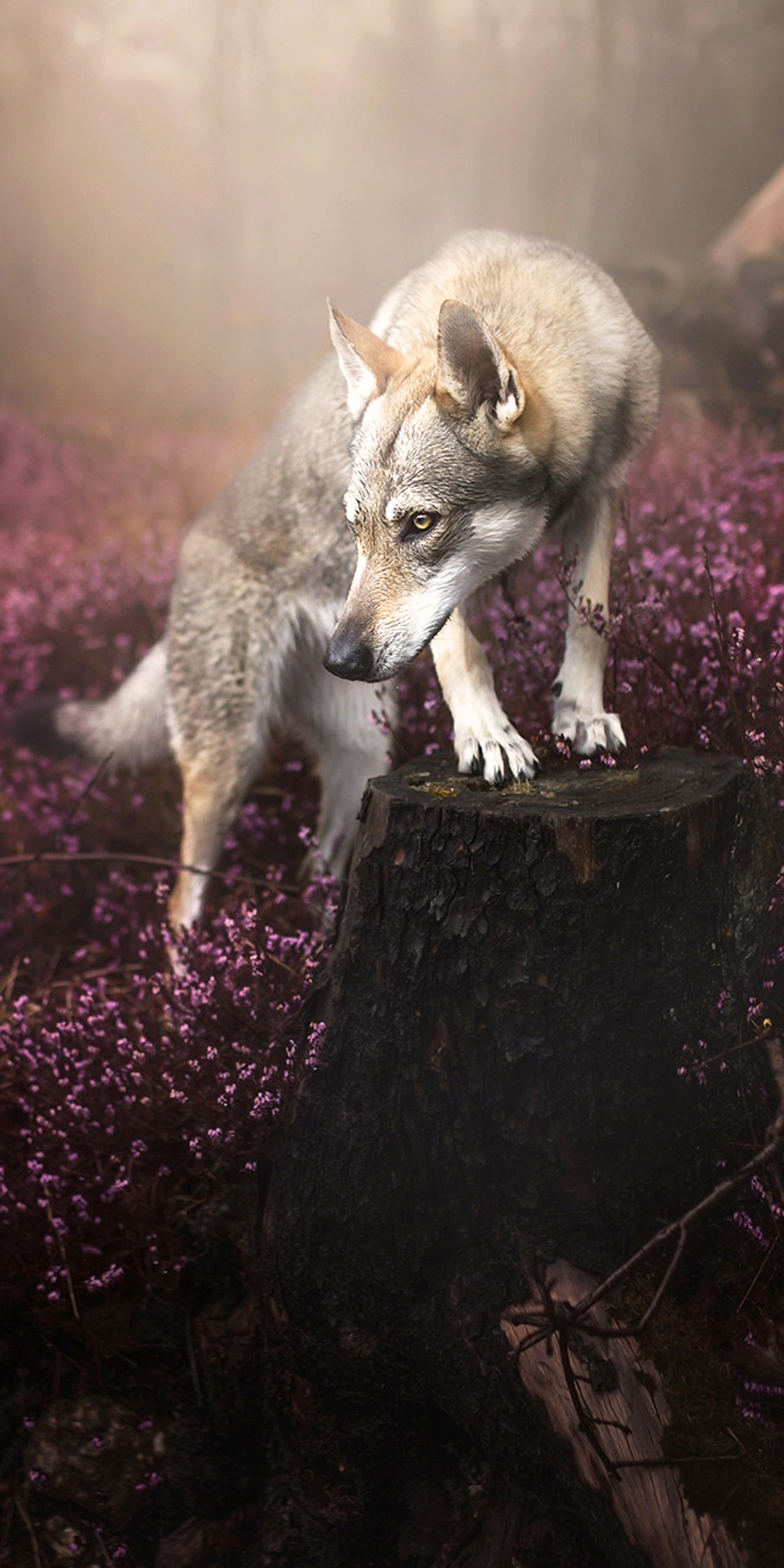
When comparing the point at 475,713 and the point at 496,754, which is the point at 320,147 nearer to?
the point at 475,713

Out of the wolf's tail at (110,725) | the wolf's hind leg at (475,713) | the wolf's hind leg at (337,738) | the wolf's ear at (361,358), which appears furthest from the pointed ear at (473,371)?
the wolf's tail at (110,725)

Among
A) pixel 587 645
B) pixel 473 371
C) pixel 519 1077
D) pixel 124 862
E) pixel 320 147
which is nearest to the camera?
pixel 519 1077

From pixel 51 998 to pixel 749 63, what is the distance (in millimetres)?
5534

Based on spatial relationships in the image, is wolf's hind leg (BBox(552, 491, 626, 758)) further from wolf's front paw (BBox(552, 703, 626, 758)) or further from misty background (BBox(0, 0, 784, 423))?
misty background (BBox(0, 0, 784, 423))

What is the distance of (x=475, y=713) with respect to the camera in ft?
8.17

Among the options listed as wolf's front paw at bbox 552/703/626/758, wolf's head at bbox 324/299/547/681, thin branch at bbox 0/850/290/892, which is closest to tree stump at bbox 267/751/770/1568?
wolf's front paw at bbox 552/703/626/758

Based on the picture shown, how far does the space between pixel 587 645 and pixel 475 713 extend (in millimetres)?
441

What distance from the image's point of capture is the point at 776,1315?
6.61 feet

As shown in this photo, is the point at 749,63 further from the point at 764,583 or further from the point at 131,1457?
the point at 131,1457

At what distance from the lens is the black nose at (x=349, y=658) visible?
2285 mm

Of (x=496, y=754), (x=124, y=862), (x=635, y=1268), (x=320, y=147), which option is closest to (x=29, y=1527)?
(x=635, y=1268)

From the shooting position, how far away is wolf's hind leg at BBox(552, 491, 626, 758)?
2627 millimetres

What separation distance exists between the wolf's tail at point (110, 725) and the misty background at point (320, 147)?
124 inches

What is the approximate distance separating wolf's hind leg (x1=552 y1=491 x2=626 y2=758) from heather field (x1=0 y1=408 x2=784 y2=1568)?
67mm
